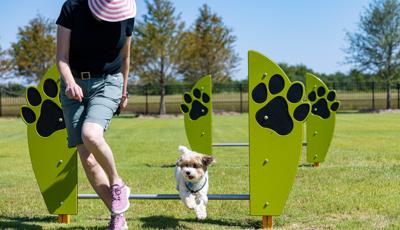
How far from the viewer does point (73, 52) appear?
4.01 m

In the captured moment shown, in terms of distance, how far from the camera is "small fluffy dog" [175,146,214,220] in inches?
197

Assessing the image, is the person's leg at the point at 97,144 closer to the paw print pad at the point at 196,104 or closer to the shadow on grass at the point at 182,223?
the shadow on grass at the point at 182,223

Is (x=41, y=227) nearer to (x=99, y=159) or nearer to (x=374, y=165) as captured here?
(x=99, y=159)

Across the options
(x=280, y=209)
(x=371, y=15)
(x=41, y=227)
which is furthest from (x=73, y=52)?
(x=371, y=15)

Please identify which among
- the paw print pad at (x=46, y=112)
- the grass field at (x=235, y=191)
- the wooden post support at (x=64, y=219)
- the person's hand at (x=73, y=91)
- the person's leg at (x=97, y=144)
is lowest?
the grass field at (x=235, y=191)

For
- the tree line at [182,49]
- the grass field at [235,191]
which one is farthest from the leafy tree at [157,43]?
the grass field at [235,191]

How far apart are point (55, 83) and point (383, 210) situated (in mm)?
3430

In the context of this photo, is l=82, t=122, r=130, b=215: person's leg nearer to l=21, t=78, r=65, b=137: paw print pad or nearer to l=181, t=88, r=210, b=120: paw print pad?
l=21, t=78, r=65, b=137: paw print pad

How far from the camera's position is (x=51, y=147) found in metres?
4.93

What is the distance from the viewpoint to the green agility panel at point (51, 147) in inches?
191

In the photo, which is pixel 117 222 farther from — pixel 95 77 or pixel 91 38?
pixel 91 38

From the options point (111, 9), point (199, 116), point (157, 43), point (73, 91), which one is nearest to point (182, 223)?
point (73, 91)

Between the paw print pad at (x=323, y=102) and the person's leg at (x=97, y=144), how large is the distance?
662 centimetres

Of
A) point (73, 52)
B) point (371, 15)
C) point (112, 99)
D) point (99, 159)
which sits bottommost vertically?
point (99, 159)
